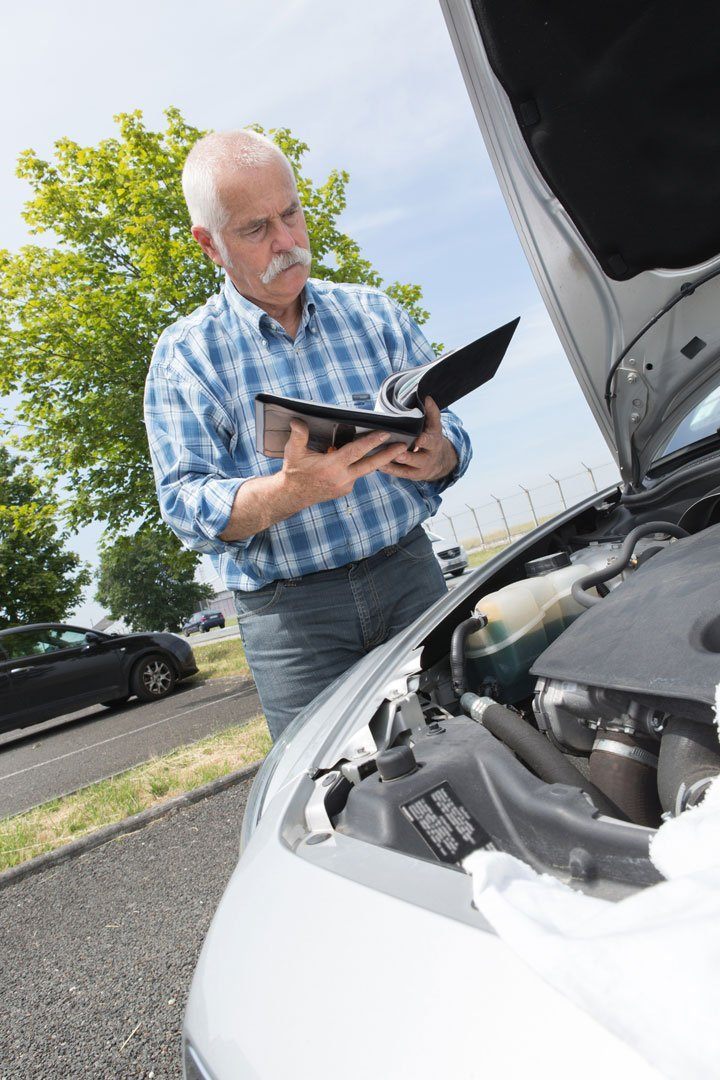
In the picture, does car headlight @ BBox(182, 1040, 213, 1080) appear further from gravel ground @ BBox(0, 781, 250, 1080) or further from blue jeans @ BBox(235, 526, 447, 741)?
gravel ground @ BBox(0, 781, 250, 1080)

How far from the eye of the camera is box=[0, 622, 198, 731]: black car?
27.4 ft

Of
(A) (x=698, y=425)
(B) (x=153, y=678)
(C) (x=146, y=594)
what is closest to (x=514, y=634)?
(A) (x=698, y=425)

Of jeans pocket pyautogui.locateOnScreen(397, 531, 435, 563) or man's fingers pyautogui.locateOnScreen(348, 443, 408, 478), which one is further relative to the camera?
jeans pocket pyautogui.locateOnScreen(397, 531, 435, 563)

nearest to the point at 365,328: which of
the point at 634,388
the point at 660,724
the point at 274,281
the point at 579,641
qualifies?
the point at 274,281

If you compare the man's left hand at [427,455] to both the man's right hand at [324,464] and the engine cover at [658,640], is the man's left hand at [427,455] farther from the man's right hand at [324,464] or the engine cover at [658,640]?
the engine cover at [658,640]

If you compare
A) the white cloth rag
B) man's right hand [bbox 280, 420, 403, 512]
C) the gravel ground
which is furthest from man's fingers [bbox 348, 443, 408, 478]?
the gravel ground

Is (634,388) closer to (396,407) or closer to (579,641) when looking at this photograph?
(396,407)

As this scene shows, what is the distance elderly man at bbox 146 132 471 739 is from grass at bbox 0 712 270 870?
244 centimetres

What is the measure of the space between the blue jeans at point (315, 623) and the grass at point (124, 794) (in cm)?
246

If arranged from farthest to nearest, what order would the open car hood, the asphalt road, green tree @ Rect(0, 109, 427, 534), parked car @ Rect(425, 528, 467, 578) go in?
parked car @ Rect(425, 528, 467, 578)
green tree @ Rect(0, 109, 427, 534)
the asphalt road
the open car hood

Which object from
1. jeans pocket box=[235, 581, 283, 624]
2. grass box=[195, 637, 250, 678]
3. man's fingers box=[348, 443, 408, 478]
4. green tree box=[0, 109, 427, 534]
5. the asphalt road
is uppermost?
green tree box=[0, 109, 427, 534]

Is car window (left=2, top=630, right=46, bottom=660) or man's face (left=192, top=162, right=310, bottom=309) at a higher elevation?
man's face (left=192, top=162, right=310, bottom=309)

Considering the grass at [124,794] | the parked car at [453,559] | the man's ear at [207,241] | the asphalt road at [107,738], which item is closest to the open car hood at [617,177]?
the man's ear at [207,241]

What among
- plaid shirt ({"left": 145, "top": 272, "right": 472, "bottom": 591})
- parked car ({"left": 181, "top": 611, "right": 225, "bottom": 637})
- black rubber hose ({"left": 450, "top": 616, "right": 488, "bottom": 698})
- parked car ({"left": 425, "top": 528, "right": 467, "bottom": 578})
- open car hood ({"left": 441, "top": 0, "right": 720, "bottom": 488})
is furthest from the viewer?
parked car ({"left": 181, "top": 611, "right": 225, "bottom": 637})
